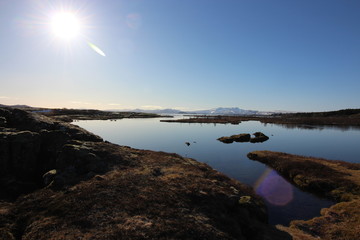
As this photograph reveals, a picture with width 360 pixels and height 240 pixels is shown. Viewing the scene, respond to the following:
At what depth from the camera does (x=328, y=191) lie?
80.7 ft

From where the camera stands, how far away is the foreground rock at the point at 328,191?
612 inches

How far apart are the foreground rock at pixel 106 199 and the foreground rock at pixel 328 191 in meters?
4.24

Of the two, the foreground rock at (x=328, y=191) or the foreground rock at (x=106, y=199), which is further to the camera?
the foreground rock at (x=328, y=191)

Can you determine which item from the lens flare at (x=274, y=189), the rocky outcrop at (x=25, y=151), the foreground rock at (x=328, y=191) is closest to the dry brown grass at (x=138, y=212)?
the foreground rock at (x=328, y=191)

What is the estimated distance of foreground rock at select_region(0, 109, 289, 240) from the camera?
11477mm

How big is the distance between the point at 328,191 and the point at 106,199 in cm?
2878

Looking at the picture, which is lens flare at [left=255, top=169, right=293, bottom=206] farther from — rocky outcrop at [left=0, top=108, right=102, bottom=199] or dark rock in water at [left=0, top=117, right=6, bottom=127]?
dark rock in water at [left=0, top=117, right=6, bottom=127]

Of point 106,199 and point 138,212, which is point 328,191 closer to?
point 138,212

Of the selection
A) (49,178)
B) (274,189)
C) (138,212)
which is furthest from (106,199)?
(274,189)

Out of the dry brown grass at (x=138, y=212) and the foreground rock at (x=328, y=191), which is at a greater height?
the dry brown grass at (x=138, y=212)

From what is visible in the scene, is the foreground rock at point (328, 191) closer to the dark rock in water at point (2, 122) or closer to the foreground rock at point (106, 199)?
the foreground rock at point (106, 199)

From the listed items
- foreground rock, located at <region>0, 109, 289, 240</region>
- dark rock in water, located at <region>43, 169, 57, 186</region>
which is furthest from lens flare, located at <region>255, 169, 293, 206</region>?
dark rock in water, located at <region>43, 169, 57, 186</region>

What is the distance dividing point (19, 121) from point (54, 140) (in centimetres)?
776

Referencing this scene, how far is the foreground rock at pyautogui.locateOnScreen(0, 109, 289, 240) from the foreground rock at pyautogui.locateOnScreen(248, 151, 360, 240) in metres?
4.24
